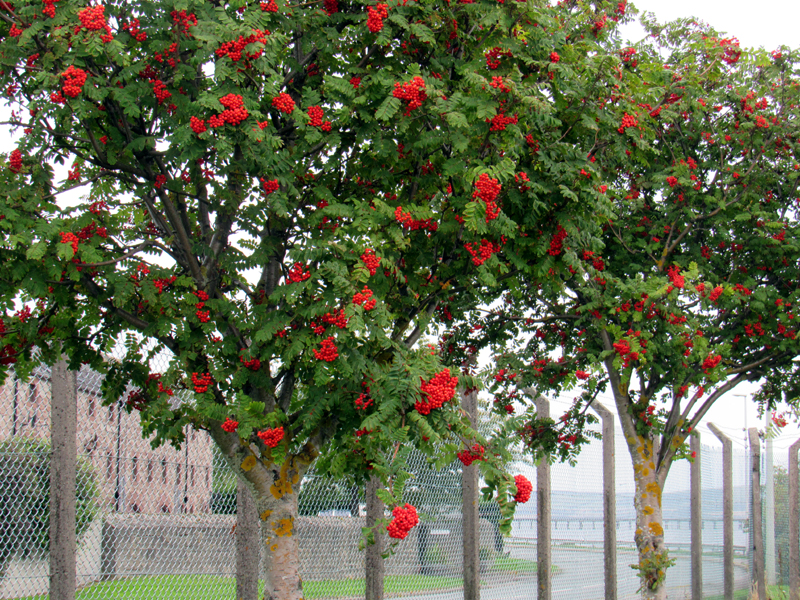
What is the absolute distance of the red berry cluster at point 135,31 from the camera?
3215mm

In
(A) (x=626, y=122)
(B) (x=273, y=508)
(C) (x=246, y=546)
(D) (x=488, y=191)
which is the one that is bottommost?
(C) (x=246, y=546)

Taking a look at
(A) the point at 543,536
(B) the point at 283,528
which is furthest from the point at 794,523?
(B) the point at 283,528

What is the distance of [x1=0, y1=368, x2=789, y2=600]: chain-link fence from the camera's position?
10.9 feet

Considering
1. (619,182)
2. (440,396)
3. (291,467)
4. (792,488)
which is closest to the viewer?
Answer: (440,396)

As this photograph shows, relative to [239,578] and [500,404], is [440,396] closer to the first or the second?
[239,578]

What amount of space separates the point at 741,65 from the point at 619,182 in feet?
5.18

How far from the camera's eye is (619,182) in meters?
7.07

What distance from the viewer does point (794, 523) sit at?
10.6 meters

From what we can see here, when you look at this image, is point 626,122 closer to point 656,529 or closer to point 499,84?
point 499,84

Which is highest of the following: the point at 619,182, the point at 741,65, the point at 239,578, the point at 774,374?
the point at 741,65

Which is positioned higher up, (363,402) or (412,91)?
(412,91)

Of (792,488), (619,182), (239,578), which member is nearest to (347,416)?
(239,578)

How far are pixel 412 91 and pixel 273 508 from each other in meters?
2.20

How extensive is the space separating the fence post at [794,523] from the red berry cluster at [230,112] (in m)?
10.8
